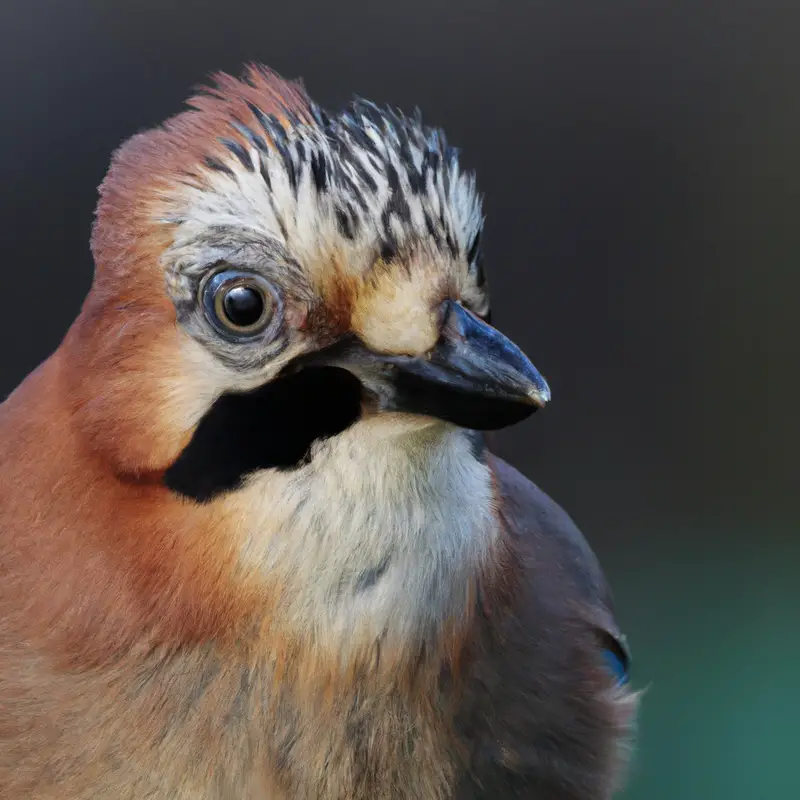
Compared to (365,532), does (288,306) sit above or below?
above

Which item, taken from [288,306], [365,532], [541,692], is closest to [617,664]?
[541,692]

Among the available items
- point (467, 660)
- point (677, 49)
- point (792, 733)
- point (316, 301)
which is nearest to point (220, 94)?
point (316, 301)

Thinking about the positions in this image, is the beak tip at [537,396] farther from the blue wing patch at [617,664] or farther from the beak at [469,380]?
the blue wing patch at [617,664]

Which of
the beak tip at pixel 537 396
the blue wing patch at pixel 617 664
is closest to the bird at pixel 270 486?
the beak tip at pixel 537 396

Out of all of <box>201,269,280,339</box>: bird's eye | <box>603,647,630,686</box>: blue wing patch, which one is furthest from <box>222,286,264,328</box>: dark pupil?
<box>603,647,630,686</box>: blue wing patch

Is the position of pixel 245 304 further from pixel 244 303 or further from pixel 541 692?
pixel 541 692

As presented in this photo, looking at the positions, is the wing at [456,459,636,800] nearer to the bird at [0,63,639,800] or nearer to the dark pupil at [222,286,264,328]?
the bird at [0,63,639,800]
